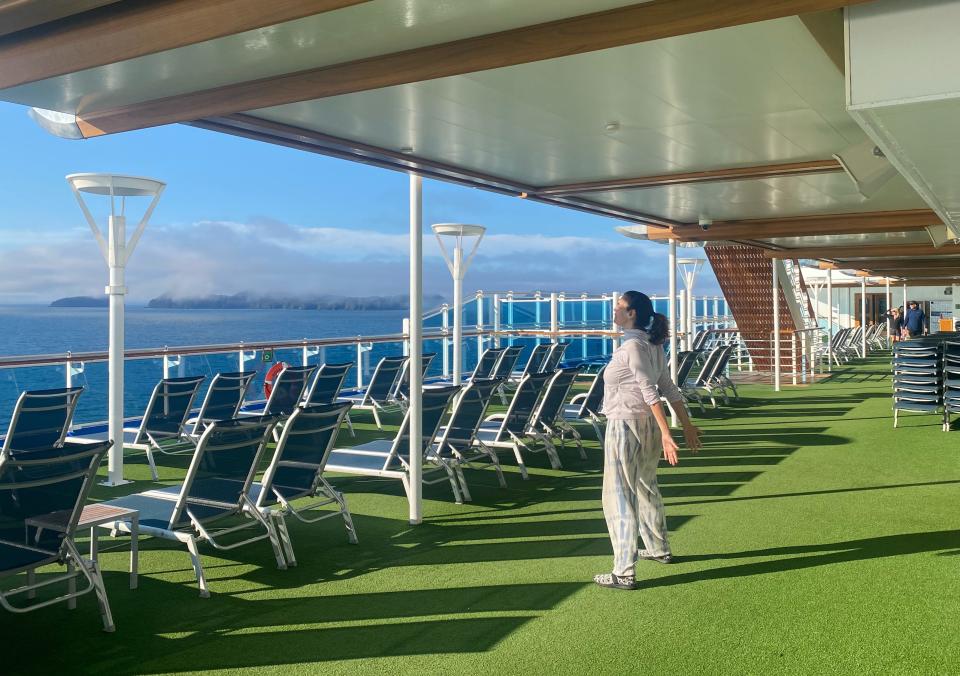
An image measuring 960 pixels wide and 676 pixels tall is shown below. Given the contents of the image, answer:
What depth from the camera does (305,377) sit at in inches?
333

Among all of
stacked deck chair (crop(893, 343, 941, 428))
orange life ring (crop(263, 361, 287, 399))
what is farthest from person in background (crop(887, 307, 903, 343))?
orange life ring (crop(263, 361, 287, 399))

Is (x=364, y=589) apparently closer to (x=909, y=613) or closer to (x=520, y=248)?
(x=909, y=613)

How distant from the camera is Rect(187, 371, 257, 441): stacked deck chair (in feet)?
25.7

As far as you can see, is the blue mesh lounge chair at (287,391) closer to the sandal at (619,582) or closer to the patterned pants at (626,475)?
the patterned pants at (626,475)

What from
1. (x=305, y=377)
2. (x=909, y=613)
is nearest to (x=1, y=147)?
(x=305, y=377)

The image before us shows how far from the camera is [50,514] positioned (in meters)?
3.73

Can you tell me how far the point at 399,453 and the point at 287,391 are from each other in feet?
8.64

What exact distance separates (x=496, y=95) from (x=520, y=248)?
125848 mm

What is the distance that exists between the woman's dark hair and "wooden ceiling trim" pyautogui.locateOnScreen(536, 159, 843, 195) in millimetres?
2494

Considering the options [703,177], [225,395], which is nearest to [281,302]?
[225,395]

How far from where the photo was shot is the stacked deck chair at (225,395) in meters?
7.83

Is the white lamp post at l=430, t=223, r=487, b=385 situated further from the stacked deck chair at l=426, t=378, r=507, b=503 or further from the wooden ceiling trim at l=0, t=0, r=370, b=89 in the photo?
the wooden ceiling trim at l=0, t=0, r=370, b=89

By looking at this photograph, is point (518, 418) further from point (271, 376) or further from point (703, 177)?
point (271, 376)

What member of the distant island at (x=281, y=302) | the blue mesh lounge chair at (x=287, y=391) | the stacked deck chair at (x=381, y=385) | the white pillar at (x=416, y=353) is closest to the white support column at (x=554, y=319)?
the stacked deck chair at (x=381, y=385)
